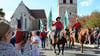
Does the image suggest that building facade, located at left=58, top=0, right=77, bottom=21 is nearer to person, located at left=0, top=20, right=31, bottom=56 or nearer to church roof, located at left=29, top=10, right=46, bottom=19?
church roof, located at left=29, top=10, right=46, bottom=19

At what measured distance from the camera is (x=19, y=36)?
6.75 metres

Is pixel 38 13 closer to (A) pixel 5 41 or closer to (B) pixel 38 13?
(B) pixel 38 13

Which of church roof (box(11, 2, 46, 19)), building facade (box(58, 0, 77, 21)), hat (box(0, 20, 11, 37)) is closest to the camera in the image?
hat (box(0, 20, 11, 37))

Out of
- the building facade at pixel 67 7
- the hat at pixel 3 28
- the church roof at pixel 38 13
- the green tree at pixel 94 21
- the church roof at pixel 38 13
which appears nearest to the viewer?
the hat at pixel 3 28

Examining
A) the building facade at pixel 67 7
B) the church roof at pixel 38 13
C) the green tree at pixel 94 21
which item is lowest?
the green tree at pixel 94 21

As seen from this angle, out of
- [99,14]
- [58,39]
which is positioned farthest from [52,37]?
[99,14]

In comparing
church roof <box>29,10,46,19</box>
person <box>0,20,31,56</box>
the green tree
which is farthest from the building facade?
person <box>0,20,31,56</box>

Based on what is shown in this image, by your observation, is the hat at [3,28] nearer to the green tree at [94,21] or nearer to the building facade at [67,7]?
the green tree at [94,21]

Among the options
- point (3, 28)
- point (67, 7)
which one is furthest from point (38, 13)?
point (3, 28)

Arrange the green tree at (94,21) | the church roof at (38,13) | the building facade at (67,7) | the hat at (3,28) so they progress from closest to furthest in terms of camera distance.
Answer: the hat at (3,28)
the green tree at (94,21)
the church roof at (38,13)
the building facade at (67,7)

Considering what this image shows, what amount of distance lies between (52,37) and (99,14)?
29718 millimetres

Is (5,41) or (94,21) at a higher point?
(94,21)

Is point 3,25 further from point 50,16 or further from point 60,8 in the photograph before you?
point 60,8

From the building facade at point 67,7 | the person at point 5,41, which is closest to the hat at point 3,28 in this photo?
the person at point 5,41
